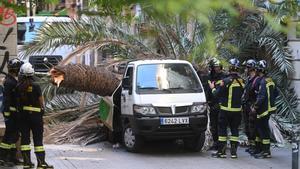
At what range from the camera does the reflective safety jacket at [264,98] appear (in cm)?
1004

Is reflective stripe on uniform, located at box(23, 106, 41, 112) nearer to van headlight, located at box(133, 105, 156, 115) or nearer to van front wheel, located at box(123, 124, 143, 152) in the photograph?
van headlight, located at box(133, 105, 156, 115)

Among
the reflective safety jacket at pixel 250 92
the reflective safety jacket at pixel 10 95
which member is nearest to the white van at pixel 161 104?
the reflective safety jacket at pixel 250 92

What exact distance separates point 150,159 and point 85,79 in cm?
222

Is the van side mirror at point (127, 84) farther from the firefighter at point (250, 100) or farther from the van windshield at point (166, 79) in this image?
the firefighter at point (250, 100)

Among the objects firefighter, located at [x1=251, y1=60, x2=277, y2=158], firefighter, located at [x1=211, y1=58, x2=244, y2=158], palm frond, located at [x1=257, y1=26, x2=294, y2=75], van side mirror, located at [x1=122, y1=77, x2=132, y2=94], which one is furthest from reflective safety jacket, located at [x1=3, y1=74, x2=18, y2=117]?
palm frond, located at [x1=257, y1=26, x2=294, y2=75]

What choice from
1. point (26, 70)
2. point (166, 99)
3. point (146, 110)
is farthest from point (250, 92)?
point (26, 70)

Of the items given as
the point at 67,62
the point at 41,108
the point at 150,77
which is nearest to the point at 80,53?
the point at 67,62

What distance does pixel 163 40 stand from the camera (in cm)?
1302

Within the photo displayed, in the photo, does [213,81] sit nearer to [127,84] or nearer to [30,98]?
[127,84]

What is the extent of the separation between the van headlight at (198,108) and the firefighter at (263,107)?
906 mm

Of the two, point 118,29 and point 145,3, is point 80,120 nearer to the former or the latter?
point 118,29

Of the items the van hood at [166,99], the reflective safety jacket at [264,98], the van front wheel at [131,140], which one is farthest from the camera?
the van front wheel at [131,140]

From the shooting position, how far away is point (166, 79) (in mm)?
10719

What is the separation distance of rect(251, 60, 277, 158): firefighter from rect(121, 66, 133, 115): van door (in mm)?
2281
